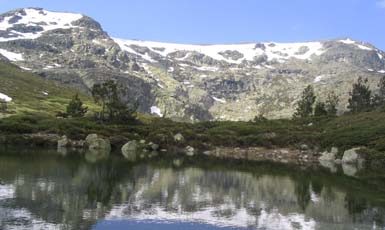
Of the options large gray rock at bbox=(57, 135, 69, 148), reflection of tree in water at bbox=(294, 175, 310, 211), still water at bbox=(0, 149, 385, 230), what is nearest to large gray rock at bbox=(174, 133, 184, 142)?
large gray rock at bbox=(57, 135, 69, 148)

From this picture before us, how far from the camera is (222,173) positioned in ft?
224

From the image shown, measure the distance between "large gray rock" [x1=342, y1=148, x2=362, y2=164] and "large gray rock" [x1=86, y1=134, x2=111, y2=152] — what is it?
55.3 meters

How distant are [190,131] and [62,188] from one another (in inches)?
3774

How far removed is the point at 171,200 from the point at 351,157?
8095cm

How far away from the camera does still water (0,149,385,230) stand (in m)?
30.9

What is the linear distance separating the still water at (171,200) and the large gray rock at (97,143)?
45.3 m

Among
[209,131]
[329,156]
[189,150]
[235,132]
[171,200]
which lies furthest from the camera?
[209,131]

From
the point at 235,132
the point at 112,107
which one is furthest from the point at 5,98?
the point at 235,132

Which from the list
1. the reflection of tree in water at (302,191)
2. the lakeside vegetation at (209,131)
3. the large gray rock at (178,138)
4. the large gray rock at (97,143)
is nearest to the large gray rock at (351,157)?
the lakeside vegetation at (209,131)

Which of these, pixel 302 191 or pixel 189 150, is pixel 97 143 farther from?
pixel 302 191

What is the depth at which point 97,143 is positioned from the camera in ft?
362

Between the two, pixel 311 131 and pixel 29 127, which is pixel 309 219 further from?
pixel 311 131

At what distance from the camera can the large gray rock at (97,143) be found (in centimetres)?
10938

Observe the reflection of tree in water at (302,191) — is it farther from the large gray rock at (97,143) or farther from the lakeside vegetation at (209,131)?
the large gray rock at (97,143)
